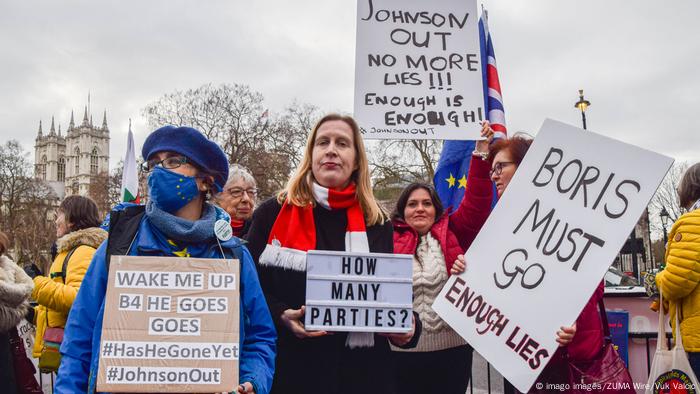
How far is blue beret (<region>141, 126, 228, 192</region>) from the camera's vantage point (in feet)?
6.59

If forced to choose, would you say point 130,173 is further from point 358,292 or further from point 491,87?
point 358,292

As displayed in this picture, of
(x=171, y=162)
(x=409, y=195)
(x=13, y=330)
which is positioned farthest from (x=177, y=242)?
(x=13, y=330)

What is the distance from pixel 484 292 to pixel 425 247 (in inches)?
26.2

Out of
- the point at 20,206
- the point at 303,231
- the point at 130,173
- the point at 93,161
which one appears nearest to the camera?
the point at 303,231

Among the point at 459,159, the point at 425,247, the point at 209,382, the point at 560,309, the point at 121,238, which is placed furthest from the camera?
the point at 459,159

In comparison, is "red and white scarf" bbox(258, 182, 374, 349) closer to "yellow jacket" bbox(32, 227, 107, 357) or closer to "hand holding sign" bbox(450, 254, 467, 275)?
"hand holding sign" bbox(450, 254, 467, 275)

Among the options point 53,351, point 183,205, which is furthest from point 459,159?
point 53,351

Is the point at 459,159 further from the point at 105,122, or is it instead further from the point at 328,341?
the point at 105,122

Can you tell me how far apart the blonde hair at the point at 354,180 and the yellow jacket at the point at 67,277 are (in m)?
2.12

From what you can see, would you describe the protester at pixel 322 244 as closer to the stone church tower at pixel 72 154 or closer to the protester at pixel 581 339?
the protester at pixel 581 339

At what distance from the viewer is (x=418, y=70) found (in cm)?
395

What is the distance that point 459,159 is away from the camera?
490cm

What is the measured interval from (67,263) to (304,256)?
248 centimetres

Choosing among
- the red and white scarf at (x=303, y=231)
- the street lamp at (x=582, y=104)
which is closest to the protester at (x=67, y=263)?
the red and white scarf at (x=303, y=231)
